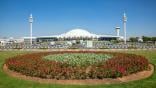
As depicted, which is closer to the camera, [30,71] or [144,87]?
[144,87]

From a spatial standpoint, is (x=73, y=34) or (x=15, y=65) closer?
(x=15, y=65)

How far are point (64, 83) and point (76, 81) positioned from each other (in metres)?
0.53

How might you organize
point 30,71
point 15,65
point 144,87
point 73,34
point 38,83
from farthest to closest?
1. point 73,34
2. point 15,65
3. point 30,71
4. point 38,83
5. point 144,87

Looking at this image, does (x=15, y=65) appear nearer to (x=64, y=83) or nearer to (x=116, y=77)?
(x=64, y=83)

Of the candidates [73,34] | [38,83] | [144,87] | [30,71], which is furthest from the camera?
[73,34]

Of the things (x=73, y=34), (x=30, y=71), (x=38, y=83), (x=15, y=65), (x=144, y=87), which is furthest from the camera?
(x=73, y=34)

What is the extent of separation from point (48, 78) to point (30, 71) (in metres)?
1.18

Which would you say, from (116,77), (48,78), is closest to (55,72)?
(48,78)

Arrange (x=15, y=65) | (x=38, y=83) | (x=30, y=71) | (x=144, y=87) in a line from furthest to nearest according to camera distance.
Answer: (x=15, y=65) → (x=30, y=71) → (x=38, y=83) → (x=144, y=87)

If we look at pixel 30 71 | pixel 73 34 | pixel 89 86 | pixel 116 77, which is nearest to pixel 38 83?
pixel 30 71

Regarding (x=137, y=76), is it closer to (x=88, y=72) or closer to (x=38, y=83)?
(x=88, y=72)

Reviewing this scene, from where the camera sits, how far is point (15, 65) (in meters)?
11.8

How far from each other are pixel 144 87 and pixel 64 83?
10.8 ft

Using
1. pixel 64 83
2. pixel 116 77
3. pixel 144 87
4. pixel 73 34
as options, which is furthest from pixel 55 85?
pixel 73 34
